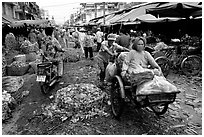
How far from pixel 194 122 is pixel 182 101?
39.1 inches

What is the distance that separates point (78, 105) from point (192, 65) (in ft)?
15.2

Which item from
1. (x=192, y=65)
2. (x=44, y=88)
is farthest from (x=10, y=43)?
(x=192, y=65)

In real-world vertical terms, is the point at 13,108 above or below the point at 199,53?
below

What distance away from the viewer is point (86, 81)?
19.8 ft

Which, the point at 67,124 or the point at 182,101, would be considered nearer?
the point at 67,124

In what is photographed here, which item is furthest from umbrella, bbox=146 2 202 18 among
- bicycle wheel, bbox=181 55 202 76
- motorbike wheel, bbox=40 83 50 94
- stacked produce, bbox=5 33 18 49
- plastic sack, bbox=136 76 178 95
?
stacked produce, bbox=5 33 18 49

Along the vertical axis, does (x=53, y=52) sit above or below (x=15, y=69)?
above

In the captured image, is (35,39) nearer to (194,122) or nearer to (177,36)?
(177,36)

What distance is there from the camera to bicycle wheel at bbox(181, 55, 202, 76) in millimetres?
6284

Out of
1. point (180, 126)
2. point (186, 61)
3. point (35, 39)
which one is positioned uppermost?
point (35, 39)

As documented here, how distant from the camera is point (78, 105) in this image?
3756mm

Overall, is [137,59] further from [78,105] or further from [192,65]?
[192,65]

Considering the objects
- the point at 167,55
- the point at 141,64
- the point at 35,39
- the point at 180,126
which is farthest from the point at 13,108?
the point at 35,39

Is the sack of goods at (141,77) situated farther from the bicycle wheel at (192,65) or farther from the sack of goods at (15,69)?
the sack of goods at (15,69)
